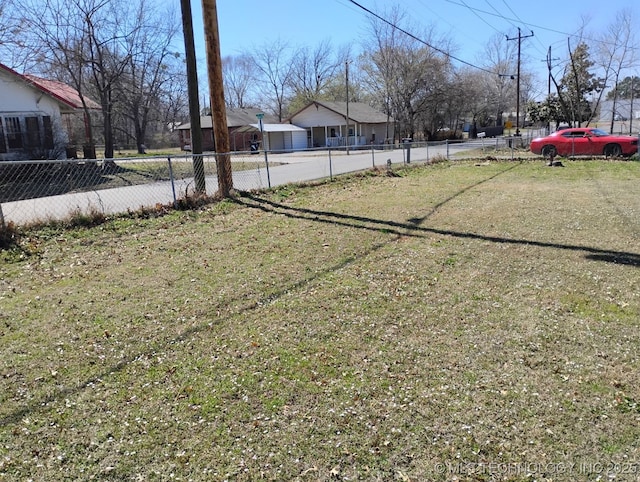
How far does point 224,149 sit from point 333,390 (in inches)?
345

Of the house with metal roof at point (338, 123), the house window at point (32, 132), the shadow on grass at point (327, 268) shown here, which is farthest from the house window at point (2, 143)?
the house with metal roof at point (338, 123)

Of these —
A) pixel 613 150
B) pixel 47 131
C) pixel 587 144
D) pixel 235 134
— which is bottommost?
pixel 613 150

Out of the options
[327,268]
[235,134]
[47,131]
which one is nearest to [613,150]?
[327,268]

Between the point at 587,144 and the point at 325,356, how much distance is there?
21.2m

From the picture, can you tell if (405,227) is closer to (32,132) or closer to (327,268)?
(327,268)

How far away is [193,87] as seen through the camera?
417 inches

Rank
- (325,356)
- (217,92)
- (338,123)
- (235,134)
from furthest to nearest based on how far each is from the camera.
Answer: (338,123) < (235,134) < (217,92) < (325,356)

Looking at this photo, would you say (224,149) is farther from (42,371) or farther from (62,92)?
(62,92)

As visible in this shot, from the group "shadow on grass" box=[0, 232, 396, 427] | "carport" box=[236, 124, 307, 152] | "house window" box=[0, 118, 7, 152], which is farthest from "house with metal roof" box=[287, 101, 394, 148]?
"shadow on grass" box=[0, 232, 396, 427]

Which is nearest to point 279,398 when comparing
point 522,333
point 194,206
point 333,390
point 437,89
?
point 333,390

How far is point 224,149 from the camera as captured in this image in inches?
428

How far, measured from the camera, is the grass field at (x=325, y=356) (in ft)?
8.23

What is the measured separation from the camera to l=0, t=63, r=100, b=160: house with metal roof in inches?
752

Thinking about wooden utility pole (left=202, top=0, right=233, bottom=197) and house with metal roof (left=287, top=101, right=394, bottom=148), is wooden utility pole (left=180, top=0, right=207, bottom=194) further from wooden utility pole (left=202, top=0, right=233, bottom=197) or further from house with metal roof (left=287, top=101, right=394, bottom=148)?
house with metal roof (left=287, top=101, right=394, bottom=148)
